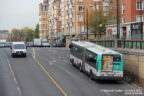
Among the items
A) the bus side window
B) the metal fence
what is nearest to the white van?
the metal fence

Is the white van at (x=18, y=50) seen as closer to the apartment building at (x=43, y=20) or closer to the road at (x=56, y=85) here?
the road at (x=56, y=85)

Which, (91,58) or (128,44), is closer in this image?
(91,58)

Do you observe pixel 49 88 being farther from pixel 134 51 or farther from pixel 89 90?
pixel 134 51

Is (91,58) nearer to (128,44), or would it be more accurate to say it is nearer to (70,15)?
(128,44)

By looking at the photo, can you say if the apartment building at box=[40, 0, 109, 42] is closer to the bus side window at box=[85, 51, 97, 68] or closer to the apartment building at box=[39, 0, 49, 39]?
the apartment building at box=[39, 0, 49, 39]

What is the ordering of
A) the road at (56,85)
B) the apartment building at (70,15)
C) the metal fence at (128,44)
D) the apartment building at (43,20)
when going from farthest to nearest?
the apartment building at (43,20) → the apartment building at (70,15) → the metal fence at (128,44) → the road at (56,85)

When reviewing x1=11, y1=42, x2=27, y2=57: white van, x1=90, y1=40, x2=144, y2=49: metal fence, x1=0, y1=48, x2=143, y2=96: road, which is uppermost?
x1=90, y1=40, x2=144, y2=49: metal fence

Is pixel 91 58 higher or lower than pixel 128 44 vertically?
lower

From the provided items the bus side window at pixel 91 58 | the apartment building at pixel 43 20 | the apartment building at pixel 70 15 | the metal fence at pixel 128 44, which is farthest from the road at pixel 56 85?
the apartment building at pixel 43 20

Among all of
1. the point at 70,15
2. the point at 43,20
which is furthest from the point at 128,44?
the point at 43,20

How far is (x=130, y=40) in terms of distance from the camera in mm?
28719

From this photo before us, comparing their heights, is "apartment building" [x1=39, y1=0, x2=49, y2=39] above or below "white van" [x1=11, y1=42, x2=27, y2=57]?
above

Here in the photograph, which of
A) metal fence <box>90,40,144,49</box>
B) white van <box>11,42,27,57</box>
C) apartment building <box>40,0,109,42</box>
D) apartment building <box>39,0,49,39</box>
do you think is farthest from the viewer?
apartment building <box>39,0,49,39</box>

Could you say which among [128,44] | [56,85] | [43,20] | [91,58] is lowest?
[56,85]
